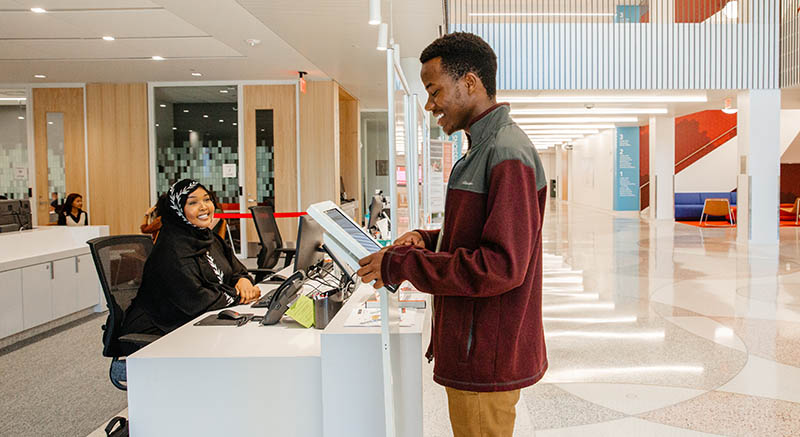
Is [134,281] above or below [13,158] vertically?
below

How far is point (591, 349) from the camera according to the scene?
475 cm

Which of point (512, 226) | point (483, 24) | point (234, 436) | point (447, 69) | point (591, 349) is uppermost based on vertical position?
point (483, 24)

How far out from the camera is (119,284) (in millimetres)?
3242

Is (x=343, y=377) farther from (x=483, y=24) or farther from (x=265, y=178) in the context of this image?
(x=483, y=24)

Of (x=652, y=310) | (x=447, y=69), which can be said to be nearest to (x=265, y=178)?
(x=652, y=310)

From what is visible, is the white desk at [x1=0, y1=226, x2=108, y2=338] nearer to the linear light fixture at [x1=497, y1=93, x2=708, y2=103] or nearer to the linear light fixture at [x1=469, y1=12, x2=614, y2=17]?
the linear light fixture at [x1=469, y1=12, x2=614, y2=17]

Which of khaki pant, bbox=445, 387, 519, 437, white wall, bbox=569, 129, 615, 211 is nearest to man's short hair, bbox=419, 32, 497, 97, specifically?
khaki pant, bbox=445, 387, 519, 437

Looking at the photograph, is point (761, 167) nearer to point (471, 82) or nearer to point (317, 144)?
point (317, 144)

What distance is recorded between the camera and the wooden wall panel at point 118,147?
10.6 metres

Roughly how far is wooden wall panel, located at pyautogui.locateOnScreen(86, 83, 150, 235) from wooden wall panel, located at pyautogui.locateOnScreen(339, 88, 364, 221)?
4.39 meters

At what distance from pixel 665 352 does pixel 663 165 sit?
15204 mm

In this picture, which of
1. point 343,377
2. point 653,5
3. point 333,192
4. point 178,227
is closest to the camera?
point 343,377

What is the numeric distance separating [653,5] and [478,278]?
14.6 m

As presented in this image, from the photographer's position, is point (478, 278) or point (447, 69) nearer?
point (478, 278)
